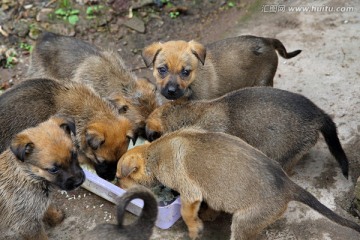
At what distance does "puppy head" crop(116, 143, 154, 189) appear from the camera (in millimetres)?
5578

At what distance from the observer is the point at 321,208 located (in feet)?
16.5

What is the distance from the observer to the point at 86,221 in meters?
6.12

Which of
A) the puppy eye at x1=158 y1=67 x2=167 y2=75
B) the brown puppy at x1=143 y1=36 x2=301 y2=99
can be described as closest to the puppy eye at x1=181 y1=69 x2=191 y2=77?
the brown puppy at x1=143 y1=36 x2=301 y2=99

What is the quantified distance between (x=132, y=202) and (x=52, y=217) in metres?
1.02

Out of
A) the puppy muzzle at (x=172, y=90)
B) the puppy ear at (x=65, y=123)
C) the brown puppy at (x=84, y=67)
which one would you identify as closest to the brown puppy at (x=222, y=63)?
the puppy muzzle at (x=172, y=90)

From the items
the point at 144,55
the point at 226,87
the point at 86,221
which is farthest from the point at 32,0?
the point at 86,221

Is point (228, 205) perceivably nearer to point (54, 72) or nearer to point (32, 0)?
point (54, 72)

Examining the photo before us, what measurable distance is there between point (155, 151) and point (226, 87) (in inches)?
85.7

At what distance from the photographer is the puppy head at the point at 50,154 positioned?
503 centimetres

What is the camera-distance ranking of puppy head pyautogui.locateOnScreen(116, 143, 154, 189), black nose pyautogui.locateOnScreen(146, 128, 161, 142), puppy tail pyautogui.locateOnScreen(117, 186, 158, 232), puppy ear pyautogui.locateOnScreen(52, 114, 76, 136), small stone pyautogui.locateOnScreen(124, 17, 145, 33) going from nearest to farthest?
puppy tail pyautogui.locateOnScreen(117, 186, 158, 232) < puppy ear pyautogui.locateOnScreen(52, 114, 76, 136) < puppy head pyautogui.locateOnScreen(116, 143, 154, 189) < black nose pyautogui.locateOnScreen(146, 128, 161, 142) < small stone pyautogui.locateOnScreen(124, 17, 145, 33)

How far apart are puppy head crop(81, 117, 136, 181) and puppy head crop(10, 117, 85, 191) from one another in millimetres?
570

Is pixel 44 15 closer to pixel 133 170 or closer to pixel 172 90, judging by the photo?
pixel 172 90

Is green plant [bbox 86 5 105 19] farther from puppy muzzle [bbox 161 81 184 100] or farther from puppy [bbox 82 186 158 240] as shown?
puppy [bbox 82 186 158 240]

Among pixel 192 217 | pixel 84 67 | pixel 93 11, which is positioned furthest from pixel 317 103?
pixel 93 11
